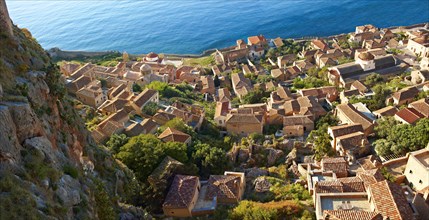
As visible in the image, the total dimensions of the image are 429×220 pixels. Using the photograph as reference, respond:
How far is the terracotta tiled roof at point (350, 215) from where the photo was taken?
1866cm

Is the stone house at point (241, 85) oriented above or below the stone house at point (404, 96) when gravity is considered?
below

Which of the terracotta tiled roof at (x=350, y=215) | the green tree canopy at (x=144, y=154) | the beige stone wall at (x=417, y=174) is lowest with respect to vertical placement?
the beige stone wall at (x=417, y=174)

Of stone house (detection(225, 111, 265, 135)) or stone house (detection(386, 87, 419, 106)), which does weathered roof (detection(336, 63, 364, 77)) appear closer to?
stone house (detection(386, 87, 419, 106))

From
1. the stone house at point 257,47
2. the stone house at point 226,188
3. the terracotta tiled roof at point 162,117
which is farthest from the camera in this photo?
the stone house at point 257,47

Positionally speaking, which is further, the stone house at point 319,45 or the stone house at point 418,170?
the stone house at point 319,45

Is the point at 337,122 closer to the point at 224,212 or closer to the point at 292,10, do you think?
the point at 224,212

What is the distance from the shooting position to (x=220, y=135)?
40531mm

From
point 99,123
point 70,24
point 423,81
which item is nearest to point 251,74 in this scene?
point 423,81

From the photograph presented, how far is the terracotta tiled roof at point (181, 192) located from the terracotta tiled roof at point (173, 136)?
22.9 ft

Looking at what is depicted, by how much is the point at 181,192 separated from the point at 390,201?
12711 mm

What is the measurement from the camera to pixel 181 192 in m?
23.9

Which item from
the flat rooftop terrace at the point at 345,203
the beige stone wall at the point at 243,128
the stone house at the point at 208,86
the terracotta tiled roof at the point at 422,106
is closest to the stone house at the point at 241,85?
the stone house at the point at 208,86

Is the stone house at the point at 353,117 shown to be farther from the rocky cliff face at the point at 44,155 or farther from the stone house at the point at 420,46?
the stone house at the point at 420,46

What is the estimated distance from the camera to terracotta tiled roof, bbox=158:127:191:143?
32219 millimetres
